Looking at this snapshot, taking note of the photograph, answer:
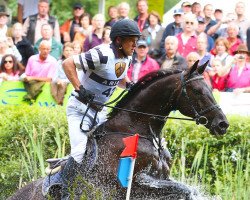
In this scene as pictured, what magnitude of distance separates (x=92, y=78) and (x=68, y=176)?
1026 millimetres

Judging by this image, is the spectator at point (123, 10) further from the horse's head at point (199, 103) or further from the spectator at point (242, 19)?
the horse's head at point (199, 103)

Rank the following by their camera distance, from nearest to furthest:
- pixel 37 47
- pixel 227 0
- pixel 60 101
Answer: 1. pixel 60 101
2. pixel 37 47
3. pixel 227 0

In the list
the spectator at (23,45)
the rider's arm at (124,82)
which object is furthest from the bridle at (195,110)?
the spectator at (23,45)

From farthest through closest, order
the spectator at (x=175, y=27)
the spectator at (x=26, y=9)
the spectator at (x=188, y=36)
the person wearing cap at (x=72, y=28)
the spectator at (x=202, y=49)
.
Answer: the spectator at (x=26, y=9)
the person wearing cap at (x=72, y=28)
the spectator at (x=175, y=27)
the spectator at (x=188, y=36)
the spectator at (x=202, y=49)

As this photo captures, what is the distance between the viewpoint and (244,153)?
12039 millimetres

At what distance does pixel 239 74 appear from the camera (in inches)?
599

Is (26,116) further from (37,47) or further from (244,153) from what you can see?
(37,47)

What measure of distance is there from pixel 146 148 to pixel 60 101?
5.93m

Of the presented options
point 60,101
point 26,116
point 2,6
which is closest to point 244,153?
point 26,116

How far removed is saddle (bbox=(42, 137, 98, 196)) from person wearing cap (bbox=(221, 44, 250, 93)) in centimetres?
585

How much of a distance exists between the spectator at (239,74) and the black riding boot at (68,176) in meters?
6.07

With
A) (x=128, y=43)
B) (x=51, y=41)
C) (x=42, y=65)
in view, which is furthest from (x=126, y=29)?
(x=51, y=41)

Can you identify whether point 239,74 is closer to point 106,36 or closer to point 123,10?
point 106,36

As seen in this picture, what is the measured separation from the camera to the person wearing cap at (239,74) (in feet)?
49.6
